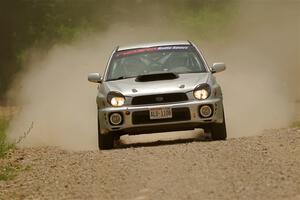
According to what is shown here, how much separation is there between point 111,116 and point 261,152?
100 inches

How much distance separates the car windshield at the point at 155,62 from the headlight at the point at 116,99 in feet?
3.01

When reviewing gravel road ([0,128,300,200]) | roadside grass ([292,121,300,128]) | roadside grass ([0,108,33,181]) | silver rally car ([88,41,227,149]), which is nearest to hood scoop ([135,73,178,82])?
silver rally car ([88,41,227,149])

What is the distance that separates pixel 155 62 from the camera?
1375 centimetres

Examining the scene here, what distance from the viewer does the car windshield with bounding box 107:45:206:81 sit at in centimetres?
1341

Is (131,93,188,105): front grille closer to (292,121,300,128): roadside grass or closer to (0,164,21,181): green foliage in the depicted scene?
(0,164,21,181): green foliage

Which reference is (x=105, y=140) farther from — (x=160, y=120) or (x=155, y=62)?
(x=155, y=62)

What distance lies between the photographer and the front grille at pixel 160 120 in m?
12.1

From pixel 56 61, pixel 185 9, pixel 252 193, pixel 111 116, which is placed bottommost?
pixel 252 193

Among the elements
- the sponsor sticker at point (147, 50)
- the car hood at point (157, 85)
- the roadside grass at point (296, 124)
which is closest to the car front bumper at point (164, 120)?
the car hood at point (157, 85)

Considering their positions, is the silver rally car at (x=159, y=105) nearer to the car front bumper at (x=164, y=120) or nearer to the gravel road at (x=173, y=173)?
the car front bumper at (x=164, y=120)

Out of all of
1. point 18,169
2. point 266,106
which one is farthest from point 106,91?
point 266,106

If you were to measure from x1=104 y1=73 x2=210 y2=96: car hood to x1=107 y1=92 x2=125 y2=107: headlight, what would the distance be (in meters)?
0.06

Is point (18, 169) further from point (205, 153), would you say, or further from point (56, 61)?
point (56, 61)

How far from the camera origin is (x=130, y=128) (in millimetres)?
12203
